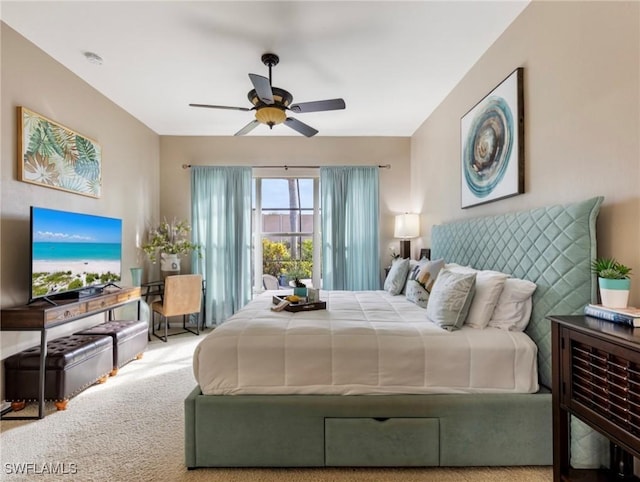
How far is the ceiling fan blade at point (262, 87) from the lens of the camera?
2246mm

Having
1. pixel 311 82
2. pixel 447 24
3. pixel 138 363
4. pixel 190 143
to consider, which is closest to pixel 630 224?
pixel 447 24

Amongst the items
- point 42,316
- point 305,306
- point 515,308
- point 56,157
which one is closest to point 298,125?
point 305,306

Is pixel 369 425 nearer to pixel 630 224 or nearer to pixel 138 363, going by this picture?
pixel 630 224

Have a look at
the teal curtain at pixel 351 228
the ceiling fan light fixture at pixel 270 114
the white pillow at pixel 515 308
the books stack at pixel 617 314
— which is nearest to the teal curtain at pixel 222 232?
the teal curtain at pixel 351 228

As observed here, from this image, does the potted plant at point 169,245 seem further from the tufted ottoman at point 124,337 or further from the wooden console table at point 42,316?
the wooden console table at point 42,316

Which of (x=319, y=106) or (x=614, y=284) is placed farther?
(x=319, y=106)

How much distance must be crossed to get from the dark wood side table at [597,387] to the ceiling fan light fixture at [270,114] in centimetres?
243

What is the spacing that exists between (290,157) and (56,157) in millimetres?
2820

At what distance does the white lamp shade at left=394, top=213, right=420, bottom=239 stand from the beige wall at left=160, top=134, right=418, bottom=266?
476 mm

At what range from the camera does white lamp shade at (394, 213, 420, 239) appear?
4.35 m

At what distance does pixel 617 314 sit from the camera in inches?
53.2

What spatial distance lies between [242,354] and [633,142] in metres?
2.19

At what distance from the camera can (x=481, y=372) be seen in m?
1.76

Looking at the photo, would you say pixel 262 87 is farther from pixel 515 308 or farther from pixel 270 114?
pixel 515 308
